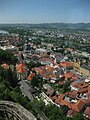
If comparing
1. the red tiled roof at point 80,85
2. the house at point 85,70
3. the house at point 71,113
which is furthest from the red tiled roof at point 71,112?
the house at point 85,70

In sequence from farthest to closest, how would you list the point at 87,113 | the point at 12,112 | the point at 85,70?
the point at 85,70 → the point at 87,113 → the point at 12,112

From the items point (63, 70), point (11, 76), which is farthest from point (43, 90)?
point (63, 70)

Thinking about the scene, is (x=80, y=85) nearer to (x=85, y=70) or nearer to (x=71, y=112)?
(x=71, y=112)

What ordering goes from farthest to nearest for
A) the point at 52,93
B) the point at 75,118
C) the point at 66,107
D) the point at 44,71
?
the point at 44,71
the point at 52,93
the point at 66,107
the point at 75,118

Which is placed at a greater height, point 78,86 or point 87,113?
point 87,113

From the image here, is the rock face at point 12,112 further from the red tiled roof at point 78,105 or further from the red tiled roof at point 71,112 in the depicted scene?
the red tiled roof at point 78,105

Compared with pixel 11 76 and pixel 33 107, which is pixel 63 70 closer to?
pixel 11 76

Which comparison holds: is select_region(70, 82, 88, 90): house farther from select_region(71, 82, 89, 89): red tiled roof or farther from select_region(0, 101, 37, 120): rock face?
select_region(0, 101, 37, 120): rock face

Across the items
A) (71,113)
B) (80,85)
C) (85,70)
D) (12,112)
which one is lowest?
(85,70)

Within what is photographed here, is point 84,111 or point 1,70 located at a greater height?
point 1,70

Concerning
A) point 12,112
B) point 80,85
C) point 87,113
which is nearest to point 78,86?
point 80,85

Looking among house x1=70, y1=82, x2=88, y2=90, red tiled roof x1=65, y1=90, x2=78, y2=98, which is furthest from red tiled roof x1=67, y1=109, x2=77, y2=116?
house x1=70, y1=82, x2=88, y2=90
